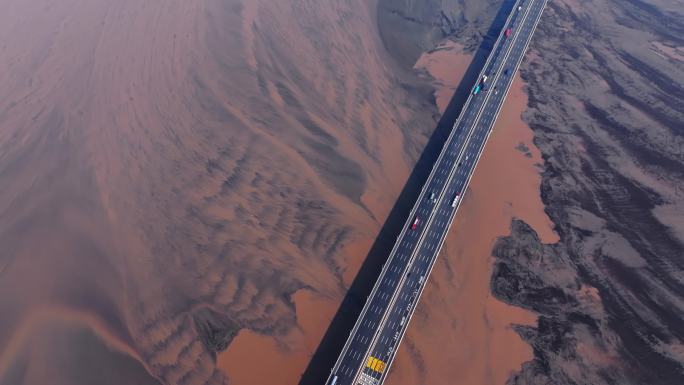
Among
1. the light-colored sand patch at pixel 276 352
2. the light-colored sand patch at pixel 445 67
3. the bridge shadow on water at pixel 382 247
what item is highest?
the light-colored sand patch at pixel 445 67

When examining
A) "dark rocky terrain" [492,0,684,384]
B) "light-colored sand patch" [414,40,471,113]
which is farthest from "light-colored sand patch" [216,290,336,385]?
"light-colored sand patch" [414,40,471,113]

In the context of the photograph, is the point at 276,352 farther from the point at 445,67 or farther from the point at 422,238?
the point at 445,67

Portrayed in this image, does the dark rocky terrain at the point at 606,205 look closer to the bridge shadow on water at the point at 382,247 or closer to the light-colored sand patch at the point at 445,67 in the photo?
the light-colored sand patch at the point at 445,67

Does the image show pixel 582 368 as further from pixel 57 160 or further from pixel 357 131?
pixel 57 160

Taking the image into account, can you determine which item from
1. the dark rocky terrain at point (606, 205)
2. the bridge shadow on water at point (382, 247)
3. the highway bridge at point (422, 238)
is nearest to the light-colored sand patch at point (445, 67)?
the bridge shadow on water at point (382, 247)

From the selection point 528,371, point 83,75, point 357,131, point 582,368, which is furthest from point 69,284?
point 582,368

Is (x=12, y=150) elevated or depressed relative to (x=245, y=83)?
depressed
